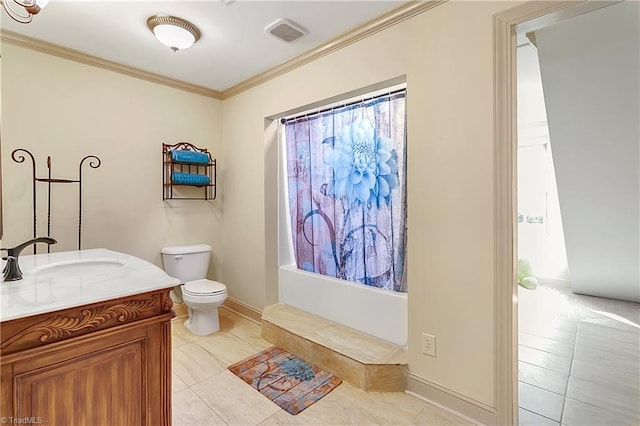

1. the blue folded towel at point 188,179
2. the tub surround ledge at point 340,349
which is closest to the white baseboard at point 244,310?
the tub surround ledge at point 340,349

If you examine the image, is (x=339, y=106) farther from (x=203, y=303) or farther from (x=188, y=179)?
(x=203, y=303)

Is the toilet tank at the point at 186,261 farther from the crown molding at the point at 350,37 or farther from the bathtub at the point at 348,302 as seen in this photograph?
the crown molding at the point at 350,37

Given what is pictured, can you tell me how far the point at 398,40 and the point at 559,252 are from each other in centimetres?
413

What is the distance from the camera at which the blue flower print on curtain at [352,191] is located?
2.20 metres

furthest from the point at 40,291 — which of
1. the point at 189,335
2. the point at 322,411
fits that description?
the point at 189,335

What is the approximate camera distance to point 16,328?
871 mm

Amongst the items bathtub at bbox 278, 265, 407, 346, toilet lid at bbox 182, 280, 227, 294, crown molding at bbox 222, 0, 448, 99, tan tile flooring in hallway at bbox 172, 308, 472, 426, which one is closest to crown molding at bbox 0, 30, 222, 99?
crown molding at bbox 222, 0, 448, 99

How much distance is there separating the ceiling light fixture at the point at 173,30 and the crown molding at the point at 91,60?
802 millimetres

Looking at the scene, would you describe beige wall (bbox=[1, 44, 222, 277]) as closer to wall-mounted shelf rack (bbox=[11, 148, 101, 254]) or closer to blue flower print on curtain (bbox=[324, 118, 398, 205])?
wall-mounted shelf rack (bbox=[11, 148, 101, 254])

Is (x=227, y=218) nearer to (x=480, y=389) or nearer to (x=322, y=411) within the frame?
(x=322, y=411)

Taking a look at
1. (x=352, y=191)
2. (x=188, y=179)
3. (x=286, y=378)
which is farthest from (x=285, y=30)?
(x=286, y=378)

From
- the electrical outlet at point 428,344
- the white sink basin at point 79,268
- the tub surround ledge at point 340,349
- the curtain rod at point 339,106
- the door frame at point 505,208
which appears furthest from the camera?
the curtain rod at point 339,106

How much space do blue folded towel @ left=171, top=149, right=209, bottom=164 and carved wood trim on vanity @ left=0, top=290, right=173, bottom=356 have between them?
6.80ft

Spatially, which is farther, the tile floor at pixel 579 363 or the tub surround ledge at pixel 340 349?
the tub surround ledge at pixel 340 349
